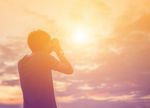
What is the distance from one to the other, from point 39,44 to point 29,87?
80 centimetres

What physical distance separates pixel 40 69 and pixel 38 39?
0.55m

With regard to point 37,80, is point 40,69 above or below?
above

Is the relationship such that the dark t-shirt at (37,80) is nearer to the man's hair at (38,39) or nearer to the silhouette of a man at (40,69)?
the silhouette of a man at (40,69)

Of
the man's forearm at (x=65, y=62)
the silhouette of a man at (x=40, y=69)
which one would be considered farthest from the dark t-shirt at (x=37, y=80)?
the man's forearm at (x=65, y=62)

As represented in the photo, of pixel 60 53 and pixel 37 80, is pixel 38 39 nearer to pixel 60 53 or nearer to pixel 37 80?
pixel 60 53

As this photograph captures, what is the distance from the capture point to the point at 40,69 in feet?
20.8

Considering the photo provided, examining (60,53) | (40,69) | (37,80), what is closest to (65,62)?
(60,53)

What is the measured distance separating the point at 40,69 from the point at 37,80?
0.21 metres

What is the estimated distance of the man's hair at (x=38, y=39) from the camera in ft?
20.8

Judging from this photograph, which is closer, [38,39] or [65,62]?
[65,62]

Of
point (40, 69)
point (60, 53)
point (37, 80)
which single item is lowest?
point (37, 80)

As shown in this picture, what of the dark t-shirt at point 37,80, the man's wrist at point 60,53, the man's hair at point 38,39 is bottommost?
the dark t-shirt at point 37,80

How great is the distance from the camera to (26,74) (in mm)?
6445

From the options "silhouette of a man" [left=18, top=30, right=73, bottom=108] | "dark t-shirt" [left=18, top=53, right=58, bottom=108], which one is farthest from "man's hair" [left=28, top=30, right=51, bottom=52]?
"dark t-shirt" [left=18, top=53, right=58, bottom=108]
